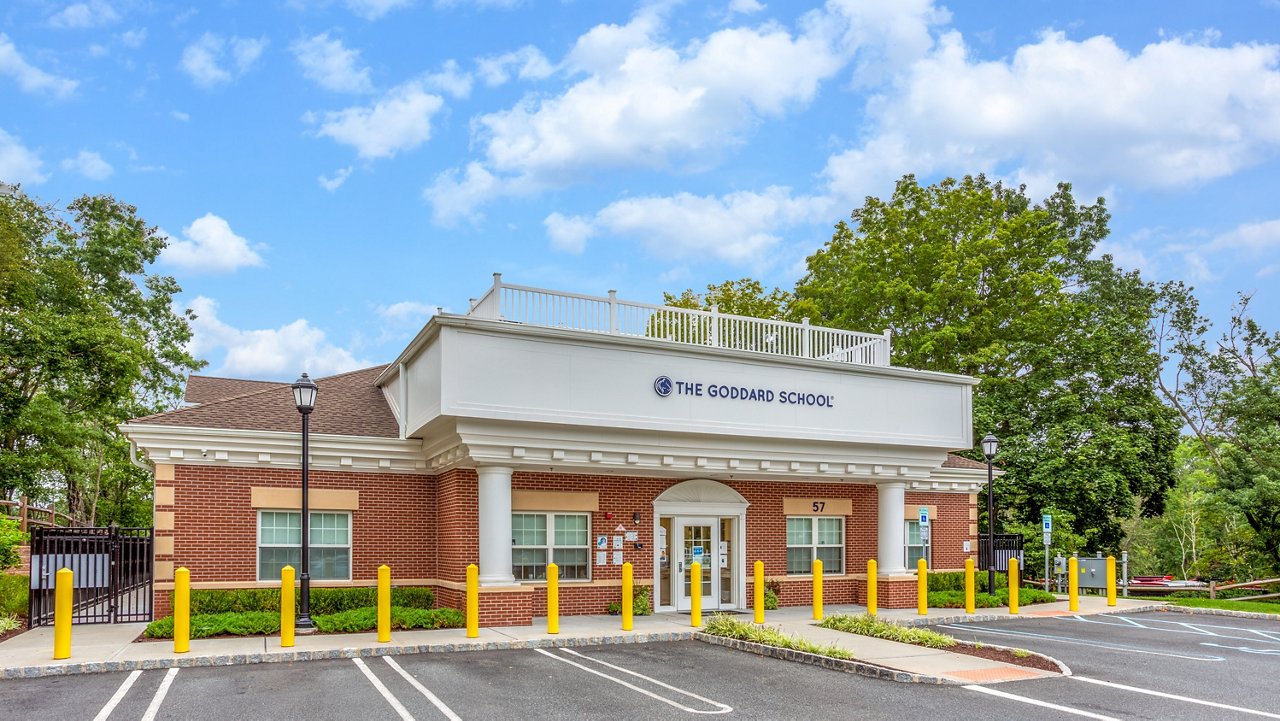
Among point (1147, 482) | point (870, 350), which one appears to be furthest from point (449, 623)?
point (1147, 482)

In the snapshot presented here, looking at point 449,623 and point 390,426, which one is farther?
point 390,426

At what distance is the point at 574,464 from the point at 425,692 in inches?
289

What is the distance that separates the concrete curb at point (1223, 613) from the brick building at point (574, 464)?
23.1ft

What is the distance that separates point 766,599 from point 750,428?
386 cm

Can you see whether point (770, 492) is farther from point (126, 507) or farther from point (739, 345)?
point (126, 507)

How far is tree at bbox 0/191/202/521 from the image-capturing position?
29141mm

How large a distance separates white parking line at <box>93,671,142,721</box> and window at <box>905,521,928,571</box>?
17.1 meters

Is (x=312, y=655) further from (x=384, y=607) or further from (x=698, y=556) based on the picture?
(x=698, y=556)

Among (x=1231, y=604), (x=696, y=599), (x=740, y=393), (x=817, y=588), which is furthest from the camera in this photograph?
(x=1231, y=604)

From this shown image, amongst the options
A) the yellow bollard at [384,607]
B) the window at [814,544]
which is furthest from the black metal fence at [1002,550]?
the yellow bollard at [384,607]

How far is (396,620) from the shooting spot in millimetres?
16844

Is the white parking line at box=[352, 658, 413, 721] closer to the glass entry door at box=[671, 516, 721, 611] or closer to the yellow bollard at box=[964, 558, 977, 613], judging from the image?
the glass entry door at box=[671, 516, 721, 611]

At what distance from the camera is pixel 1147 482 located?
32344 millimetres

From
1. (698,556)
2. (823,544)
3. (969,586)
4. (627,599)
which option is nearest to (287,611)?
(627,599)
